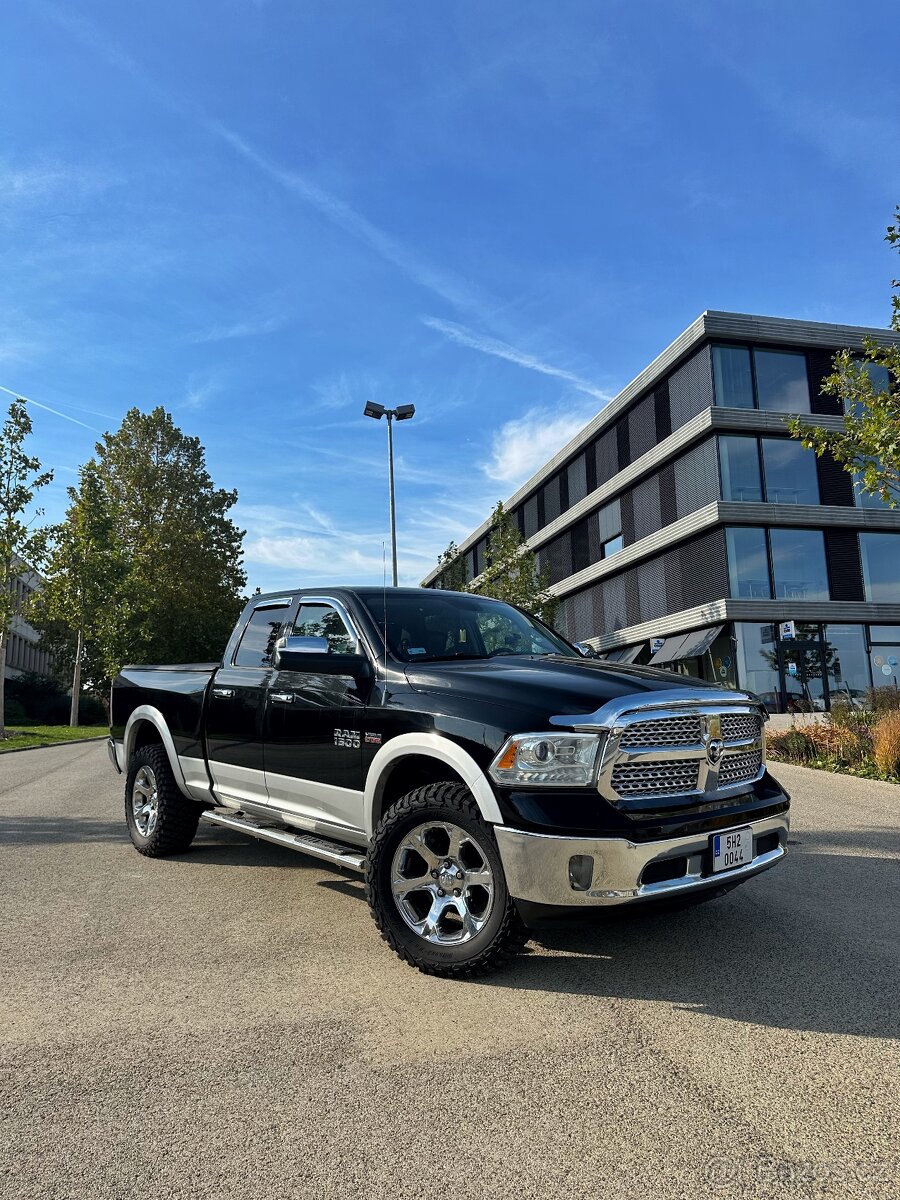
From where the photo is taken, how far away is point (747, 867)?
3.85 metres

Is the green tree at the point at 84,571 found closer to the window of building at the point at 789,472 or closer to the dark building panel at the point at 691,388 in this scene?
the dark building panel at the point at 691,388

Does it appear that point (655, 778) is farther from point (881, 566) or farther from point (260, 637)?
point (881, 566)

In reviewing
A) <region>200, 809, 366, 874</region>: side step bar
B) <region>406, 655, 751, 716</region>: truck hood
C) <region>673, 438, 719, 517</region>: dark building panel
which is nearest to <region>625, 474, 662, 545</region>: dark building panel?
<region>673, 438, 719, 517</region>: dark building panel

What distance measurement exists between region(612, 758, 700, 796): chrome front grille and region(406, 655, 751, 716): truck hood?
309mm

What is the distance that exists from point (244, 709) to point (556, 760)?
8.70 feet

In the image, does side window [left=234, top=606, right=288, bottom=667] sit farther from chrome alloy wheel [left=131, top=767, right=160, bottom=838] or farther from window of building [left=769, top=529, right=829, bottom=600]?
window of building [left=769, top=529, right=829, bottom=600]

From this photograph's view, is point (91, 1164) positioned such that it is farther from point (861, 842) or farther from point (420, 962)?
point (861, 842)

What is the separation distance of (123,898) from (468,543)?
196 feet

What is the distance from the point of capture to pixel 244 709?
18.0 feet

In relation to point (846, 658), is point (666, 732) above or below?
below

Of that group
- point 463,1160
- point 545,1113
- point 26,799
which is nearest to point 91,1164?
point 463,1160

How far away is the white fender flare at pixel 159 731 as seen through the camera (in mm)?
6219

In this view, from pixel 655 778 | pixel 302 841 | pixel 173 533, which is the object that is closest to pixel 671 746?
pixel 655 778

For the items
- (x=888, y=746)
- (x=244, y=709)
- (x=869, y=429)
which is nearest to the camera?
(x=244, y=709)
